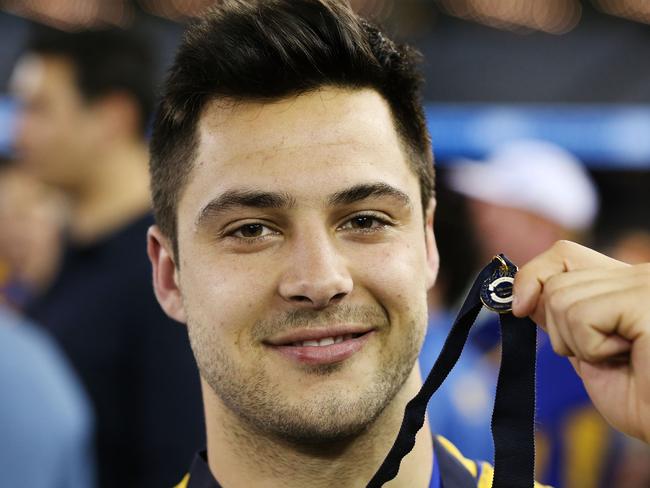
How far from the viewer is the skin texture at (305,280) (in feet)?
6.22

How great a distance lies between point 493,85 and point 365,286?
1169 centimetres

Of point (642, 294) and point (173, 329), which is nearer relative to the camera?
point (642, 294)

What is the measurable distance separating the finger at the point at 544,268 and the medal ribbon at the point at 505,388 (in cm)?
5

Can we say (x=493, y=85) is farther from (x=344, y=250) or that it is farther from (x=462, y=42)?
(x=344, y=250)

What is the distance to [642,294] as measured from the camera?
63.0 inches

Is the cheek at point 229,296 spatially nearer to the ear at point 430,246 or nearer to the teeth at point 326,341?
the teeth at point 326,341

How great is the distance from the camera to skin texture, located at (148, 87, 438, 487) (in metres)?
1.90

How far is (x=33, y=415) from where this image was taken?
9.09 feet

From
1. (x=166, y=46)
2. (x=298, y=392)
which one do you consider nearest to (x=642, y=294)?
(x=298, y=392)

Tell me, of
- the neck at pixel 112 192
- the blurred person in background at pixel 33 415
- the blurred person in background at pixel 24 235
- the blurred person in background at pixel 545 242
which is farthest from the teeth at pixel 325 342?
the blurred person in background at pixel 24 235

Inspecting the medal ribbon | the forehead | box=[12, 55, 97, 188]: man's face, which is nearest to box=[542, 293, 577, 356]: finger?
the medal ribbon

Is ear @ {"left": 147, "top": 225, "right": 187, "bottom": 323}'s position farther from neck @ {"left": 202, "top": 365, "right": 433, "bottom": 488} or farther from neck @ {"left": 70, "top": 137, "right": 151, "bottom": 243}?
neck @ {"left": 70, "top": 137, "right": 151, "bottom": 243}

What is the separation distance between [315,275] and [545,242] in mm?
3460

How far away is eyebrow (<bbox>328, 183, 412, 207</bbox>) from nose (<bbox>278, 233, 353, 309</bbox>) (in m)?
0.08
